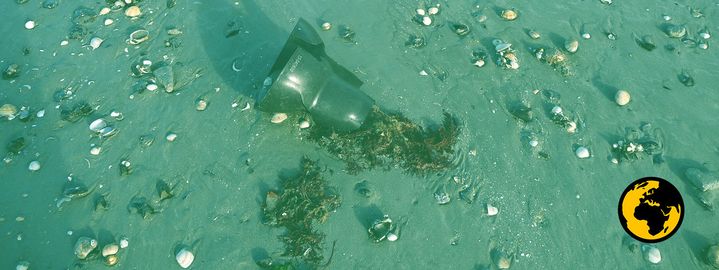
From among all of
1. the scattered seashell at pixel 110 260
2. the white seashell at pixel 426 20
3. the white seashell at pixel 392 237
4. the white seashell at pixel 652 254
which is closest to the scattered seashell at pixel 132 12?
the scattered seashell at pixel 110 260

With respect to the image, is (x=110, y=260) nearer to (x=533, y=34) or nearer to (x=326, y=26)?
(x=326, y=26)

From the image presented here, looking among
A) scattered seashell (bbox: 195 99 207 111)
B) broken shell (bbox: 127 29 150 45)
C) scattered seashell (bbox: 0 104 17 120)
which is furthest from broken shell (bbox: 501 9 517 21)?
scattered seashell (bbox: 0 104 17 120)

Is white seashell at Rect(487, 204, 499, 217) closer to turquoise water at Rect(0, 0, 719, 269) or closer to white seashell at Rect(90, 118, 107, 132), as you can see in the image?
turquoise water at Rect(0, 0, 719, 269)

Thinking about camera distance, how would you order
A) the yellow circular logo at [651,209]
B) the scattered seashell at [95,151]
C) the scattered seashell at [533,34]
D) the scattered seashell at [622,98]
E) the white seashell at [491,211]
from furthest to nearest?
1. the scattered seashell at [533,34]
2. the scattered seashell at [622,98]
3. the scattered seashell at [95,151]
4. the white seashell at [491,211]
5. the yellow circular logo at [651,209]

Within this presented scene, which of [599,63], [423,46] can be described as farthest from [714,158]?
[423,46]

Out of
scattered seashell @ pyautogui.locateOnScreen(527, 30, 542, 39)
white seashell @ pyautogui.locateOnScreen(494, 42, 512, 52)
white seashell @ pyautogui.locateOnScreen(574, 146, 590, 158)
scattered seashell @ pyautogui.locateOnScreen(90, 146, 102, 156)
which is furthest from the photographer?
scattered seashell @ pyautogui.locateOnScreen(527, 30, 542, 39)

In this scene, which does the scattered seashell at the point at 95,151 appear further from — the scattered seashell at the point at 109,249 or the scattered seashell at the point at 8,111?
the scattered seashell at the point at 8,111

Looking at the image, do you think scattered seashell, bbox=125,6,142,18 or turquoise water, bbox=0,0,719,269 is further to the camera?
scattered seashell, bbox=125,6,142,18
